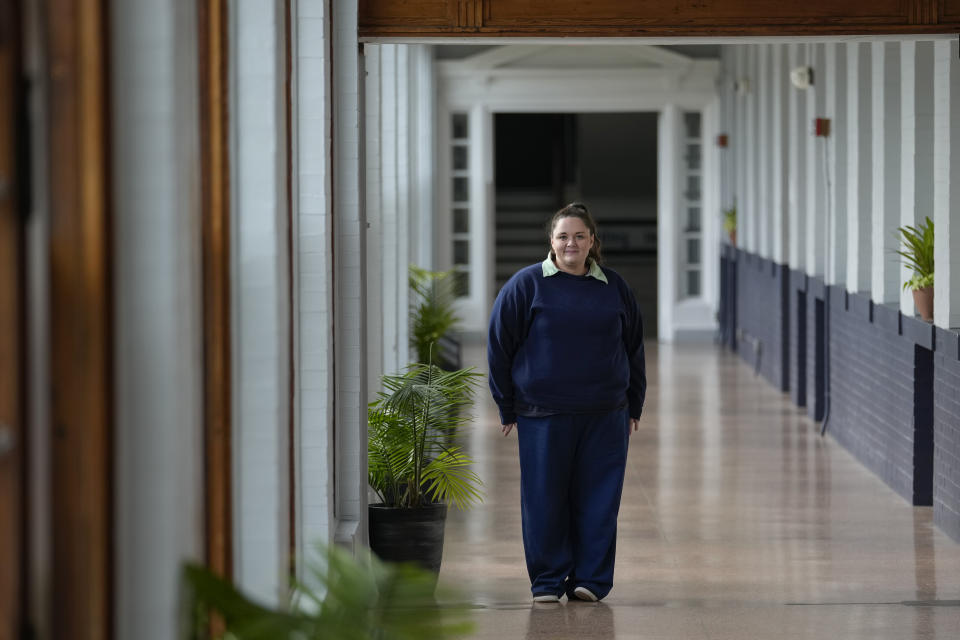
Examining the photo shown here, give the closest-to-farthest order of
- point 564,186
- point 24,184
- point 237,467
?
point 24,184, point 237,467, point 564,186

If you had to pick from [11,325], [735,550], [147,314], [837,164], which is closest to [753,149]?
[837,164]

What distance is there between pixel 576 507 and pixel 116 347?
314 centimetres

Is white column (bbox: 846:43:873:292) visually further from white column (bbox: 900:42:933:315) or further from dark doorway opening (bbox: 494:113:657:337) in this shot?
dark doorway opening (bbox: 494:113:657:337)

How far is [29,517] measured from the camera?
227 centimetres

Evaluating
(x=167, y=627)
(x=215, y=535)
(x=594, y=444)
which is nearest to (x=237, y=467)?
(x=215, y=535)

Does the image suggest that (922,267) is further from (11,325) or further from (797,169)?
(11,325)

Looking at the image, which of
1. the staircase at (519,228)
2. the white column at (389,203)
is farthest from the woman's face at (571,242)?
the staircase at (519,228)

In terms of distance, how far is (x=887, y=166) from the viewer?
26.5ft

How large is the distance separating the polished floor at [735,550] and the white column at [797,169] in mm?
1889

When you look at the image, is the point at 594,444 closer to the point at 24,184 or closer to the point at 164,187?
the point at 164,187

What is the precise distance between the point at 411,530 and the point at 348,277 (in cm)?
100

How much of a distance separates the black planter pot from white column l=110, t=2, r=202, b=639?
2.80 m

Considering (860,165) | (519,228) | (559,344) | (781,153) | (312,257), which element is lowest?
(559,344)

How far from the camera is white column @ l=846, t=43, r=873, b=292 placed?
28.5 feet
